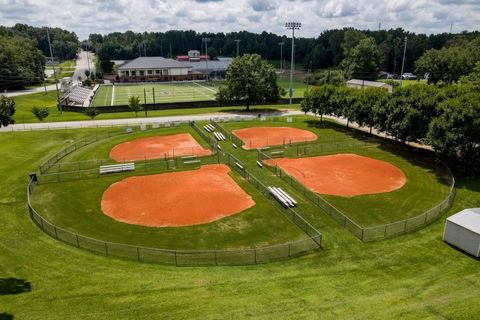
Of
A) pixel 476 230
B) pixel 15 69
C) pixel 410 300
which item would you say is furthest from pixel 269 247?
pixel 15 69

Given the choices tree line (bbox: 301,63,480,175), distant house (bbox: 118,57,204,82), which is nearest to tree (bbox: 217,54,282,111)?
tree line (bbox: 301,63,480,175)

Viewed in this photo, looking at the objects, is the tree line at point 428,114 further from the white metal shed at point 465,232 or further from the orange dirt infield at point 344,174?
the white metal shed at point 465,232

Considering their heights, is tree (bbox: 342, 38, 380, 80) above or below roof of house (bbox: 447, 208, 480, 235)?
above

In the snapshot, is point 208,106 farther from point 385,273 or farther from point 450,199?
point 385,273

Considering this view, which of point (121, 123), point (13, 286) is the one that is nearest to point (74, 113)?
point (121, 123)

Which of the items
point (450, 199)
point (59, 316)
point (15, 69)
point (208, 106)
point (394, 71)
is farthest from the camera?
point (394, 71)

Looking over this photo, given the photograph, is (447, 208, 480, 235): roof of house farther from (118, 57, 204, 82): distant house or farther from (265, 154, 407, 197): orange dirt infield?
(118, 57, 204, 82): distant house

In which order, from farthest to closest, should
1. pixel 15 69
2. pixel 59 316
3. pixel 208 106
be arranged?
1. pixel 15 69
2. pixel 208 106
3. pixel 59 316
